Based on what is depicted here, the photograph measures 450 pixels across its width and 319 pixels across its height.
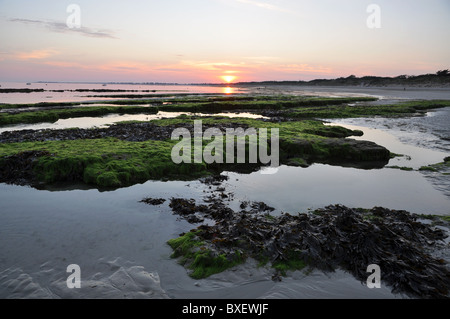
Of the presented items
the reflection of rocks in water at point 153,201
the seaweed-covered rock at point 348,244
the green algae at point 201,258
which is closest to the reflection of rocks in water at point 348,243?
the seaweed-covered rock at point 348,244

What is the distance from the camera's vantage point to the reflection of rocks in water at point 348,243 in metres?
6.50

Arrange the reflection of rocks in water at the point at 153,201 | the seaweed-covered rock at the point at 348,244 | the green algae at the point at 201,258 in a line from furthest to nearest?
the reflection of rocks in water at the point at 153,201
the green algae at the point at 201,258
the seaweed-covered rock at the point at 348,244

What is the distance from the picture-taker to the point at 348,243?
761 cm

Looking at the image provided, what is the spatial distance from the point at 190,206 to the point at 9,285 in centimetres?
550

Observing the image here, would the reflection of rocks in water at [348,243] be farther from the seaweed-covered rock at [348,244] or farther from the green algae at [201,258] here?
the green algae at [201,258]

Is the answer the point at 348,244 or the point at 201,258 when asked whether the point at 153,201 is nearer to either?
the point at 201,258

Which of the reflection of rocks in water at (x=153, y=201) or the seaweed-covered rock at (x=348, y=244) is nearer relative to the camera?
the seaweed-covered rock at (x=348, y=244)

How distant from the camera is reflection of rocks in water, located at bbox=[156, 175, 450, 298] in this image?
256 inches

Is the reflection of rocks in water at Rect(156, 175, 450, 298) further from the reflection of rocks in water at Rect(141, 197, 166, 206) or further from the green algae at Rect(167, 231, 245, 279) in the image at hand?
the reflection of rocks in water at Rect(141, 197, 166, 206)

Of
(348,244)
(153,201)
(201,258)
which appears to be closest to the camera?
→ (201,258)

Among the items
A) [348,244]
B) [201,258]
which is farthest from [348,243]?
[201,258]

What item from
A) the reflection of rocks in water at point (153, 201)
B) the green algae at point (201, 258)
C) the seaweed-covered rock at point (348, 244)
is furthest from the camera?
the reflection of rocks in water at point (153, 201)

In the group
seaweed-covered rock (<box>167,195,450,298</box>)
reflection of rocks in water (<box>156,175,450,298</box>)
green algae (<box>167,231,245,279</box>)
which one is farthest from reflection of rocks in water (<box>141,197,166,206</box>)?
green algae (<box>167,231,245,279</box>)
